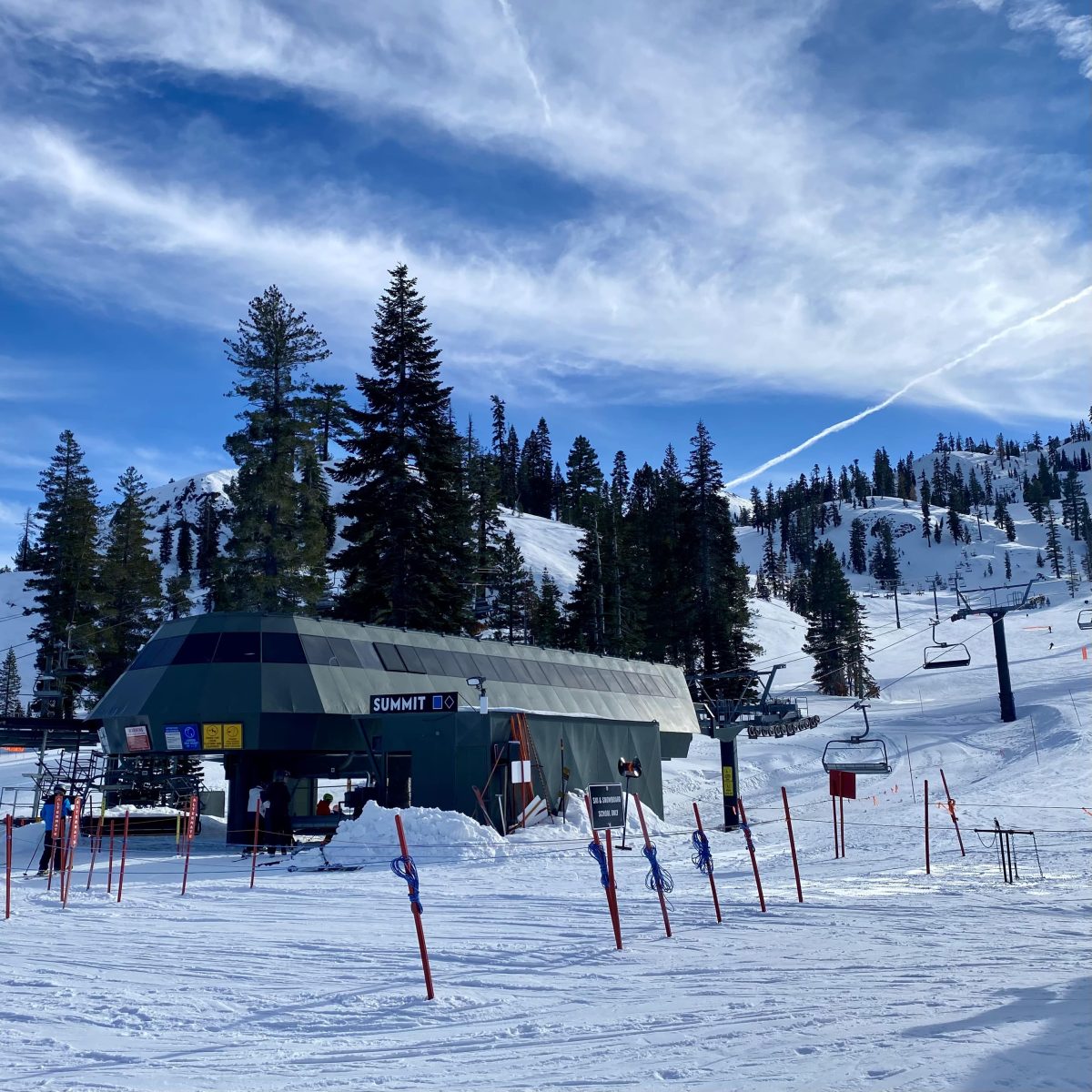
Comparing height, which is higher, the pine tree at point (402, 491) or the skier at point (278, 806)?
the pine tree at point (402, 491)

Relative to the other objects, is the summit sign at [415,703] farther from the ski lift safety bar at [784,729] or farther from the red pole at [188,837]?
the ski lift safety bar at [784,729]

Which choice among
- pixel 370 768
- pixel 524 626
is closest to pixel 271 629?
pixel 370 768

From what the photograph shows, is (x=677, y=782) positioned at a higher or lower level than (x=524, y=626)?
lower

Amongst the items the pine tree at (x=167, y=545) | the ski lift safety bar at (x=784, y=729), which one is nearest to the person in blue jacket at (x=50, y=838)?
the ski lift safety bar at (x=784, y=729)

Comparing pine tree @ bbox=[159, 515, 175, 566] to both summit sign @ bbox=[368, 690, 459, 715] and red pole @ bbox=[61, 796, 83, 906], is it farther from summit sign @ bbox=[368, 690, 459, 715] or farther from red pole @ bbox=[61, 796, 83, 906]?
red pole @ bbox=[61, 796, 83, 906]

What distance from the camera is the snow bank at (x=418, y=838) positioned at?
789 inches

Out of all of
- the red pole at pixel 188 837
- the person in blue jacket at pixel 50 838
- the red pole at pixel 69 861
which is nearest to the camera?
the red pole at pixel 69 861

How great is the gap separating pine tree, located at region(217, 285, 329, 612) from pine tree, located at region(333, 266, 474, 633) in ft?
6.60

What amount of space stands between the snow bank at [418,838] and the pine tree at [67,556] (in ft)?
109

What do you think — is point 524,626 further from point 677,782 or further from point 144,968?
point 144,968

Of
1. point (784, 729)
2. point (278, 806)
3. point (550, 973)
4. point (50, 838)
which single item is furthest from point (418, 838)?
point (784, 729)

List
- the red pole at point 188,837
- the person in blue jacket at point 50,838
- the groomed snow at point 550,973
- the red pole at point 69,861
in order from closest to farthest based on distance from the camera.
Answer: the groomed snow at point 550,973
the red pole at point 69,861
the red pole at point 188,837
the person in blue jacket at point 50,838

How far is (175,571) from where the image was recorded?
127 metres

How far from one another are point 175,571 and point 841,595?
3325 inches
